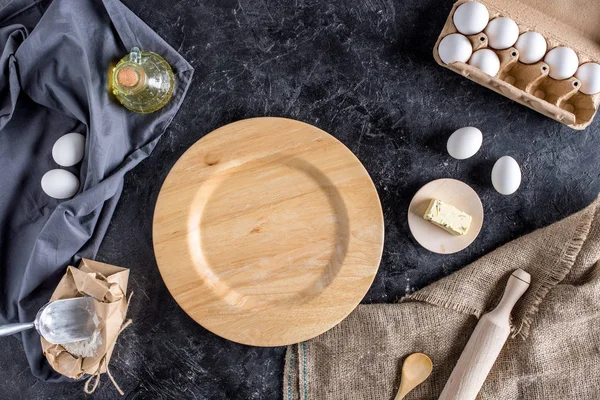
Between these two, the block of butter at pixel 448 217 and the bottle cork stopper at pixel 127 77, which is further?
the block of butter at pixel 448 217

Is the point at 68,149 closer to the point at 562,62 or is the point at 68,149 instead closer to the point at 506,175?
the point at 506,175

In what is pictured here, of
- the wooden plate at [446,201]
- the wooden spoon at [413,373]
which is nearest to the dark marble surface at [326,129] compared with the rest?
Result: the wooden plate at [446,201]

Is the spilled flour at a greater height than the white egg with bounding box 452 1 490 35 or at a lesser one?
lesser

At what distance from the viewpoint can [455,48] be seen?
109cm

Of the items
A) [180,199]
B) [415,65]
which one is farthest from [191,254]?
[415,65]

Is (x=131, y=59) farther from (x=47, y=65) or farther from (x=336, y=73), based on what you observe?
(x=336, y=73)

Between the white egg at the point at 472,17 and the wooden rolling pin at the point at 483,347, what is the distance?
493 millimetres

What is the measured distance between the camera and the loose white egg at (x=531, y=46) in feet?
3.56

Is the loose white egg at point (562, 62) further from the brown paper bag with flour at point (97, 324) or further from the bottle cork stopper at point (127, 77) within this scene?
the brown paper bag with flour at point (97, 324)

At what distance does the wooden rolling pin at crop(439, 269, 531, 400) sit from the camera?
1088 mm

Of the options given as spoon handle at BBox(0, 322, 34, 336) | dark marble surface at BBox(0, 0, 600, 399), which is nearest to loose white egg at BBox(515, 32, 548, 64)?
dark marble surface at BBox(0, 0, 600, 399)

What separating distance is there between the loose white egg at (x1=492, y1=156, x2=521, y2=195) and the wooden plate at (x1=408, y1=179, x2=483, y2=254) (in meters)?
0.05

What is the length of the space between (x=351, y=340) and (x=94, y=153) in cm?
64

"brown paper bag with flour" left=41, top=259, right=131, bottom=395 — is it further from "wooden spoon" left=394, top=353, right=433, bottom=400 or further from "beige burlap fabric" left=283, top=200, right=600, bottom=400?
"wooden spoon" left=394, top=353, right=433, bottom=400
